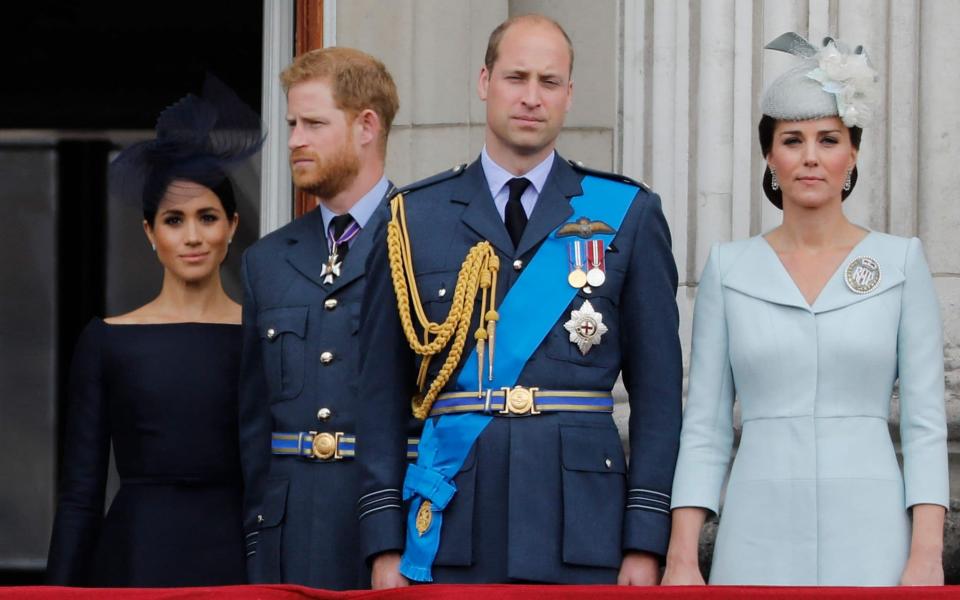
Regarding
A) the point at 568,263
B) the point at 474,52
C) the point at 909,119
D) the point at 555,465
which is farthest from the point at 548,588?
the point at 474,52

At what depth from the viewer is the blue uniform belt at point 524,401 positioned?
4328 millimetres

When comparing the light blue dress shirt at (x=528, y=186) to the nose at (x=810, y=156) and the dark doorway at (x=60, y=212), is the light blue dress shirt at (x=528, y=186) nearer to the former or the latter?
the nose at (x=810, y=156)

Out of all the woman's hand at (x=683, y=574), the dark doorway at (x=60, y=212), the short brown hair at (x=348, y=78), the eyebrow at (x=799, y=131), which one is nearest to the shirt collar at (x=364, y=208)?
the short brown hair at (x=348, y=78)

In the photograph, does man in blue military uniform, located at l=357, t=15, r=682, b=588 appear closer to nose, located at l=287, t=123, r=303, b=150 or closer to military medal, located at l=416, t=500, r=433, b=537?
military medal, located at l=416, t=500, r=433, b=537

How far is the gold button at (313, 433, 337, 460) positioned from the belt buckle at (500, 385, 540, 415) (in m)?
0.65

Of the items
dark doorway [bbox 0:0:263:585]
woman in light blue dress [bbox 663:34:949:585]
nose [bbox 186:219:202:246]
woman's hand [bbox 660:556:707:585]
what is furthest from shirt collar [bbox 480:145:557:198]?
dark doorway [bbox 0:0:263:585]

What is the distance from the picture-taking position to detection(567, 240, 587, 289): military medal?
4387 millimetres

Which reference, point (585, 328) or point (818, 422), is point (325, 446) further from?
point (818, 422)

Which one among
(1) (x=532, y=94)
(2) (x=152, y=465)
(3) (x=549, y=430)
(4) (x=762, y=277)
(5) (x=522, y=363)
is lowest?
(2) (x=152, y=465)

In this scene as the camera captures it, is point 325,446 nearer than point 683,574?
No

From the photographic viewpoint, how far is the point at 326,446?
4867mm

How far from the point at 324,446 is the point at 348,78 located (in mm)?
847

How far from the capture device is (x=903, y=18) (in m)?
A: 5.64

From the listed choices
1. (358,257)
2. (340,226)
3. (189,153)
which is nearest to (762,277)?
(358,257)
